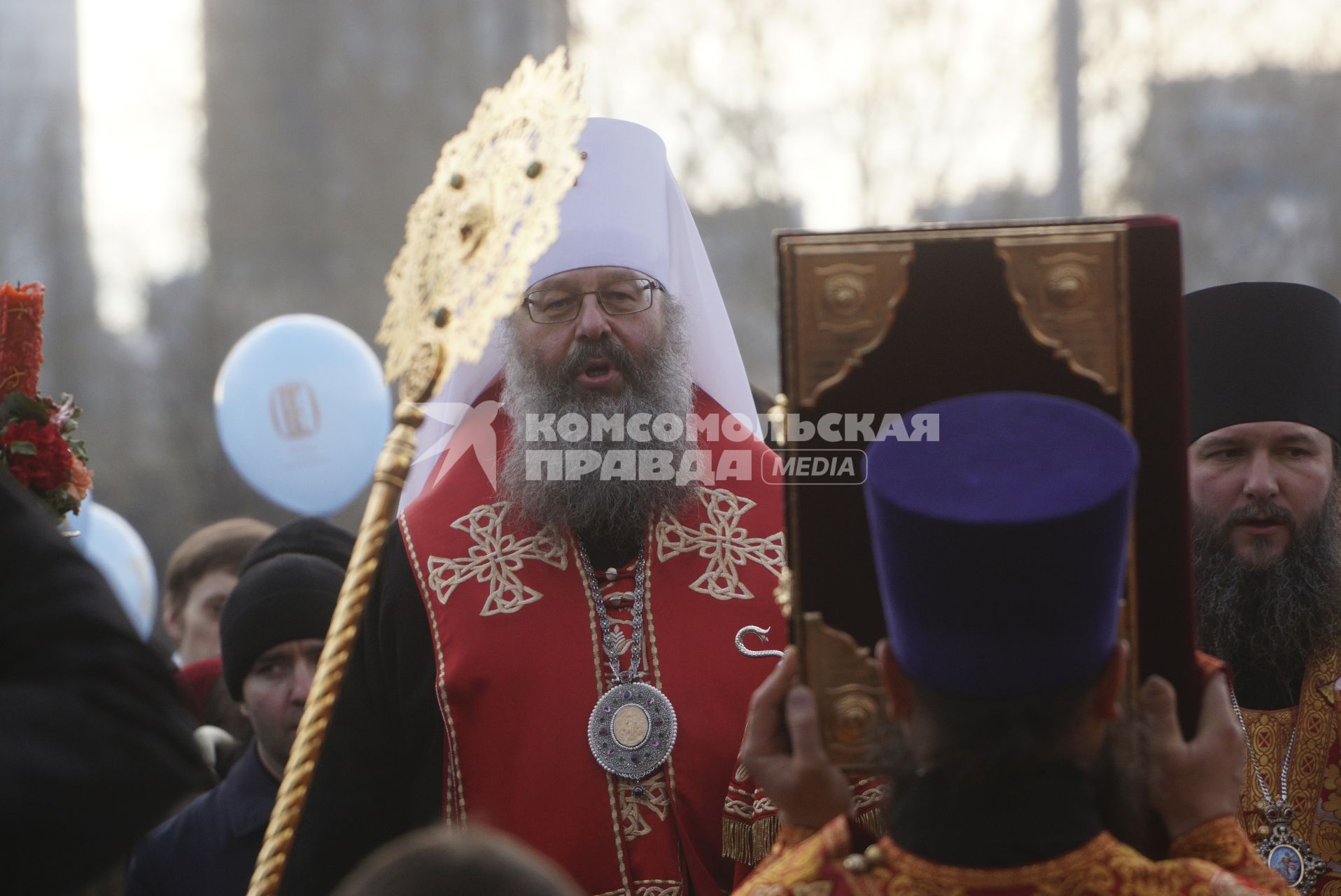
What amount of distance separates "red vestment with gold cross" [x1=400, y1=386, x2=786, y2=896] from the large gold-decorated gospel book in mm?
1209

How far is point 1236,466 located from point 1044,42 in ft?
44.3

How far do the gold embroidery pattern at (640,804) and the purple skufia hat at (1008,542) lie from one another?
1.52 metres

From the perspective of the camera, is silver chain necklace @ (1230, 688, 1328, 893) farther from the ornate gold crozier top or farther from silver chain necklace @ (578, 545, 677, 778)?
the ornate gold crozier top

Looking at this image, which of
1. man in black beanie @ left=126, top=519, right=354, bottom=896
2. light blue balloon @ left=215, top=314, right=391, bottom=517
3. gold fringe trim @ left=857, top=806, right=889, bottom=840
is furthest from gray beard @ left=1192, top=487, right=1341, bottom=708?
light blue balloon @ left=215, top=314, right=391, bottom=517

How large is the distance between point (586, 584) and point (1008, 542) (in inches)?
75.1

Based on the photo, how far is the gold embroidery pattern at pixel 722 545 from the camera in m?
3.87

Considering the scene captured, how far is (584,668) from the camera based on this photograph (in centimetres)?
372

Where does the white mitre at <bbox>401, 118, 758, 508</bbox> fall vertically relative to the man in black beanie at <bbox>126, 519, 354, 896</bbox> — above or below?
above

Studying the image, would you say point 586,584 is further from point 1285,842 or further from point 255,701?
point 1285,842

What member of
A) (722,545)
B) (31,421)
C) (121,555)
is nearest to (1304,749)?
(722,545)

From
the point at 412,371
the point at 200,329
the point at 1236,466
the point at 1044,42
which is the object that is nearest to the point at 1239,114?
the point at 1044,42

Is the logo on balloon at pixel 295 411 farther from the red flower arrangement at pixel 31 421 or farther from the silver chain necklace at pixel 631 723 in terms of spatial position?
the silver chain necklace at pixel 631 723

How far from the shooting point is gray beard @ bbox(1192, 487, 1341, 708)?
379 cm

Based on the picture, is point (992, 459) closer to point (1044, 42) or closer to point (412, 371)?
point (412, 371)
